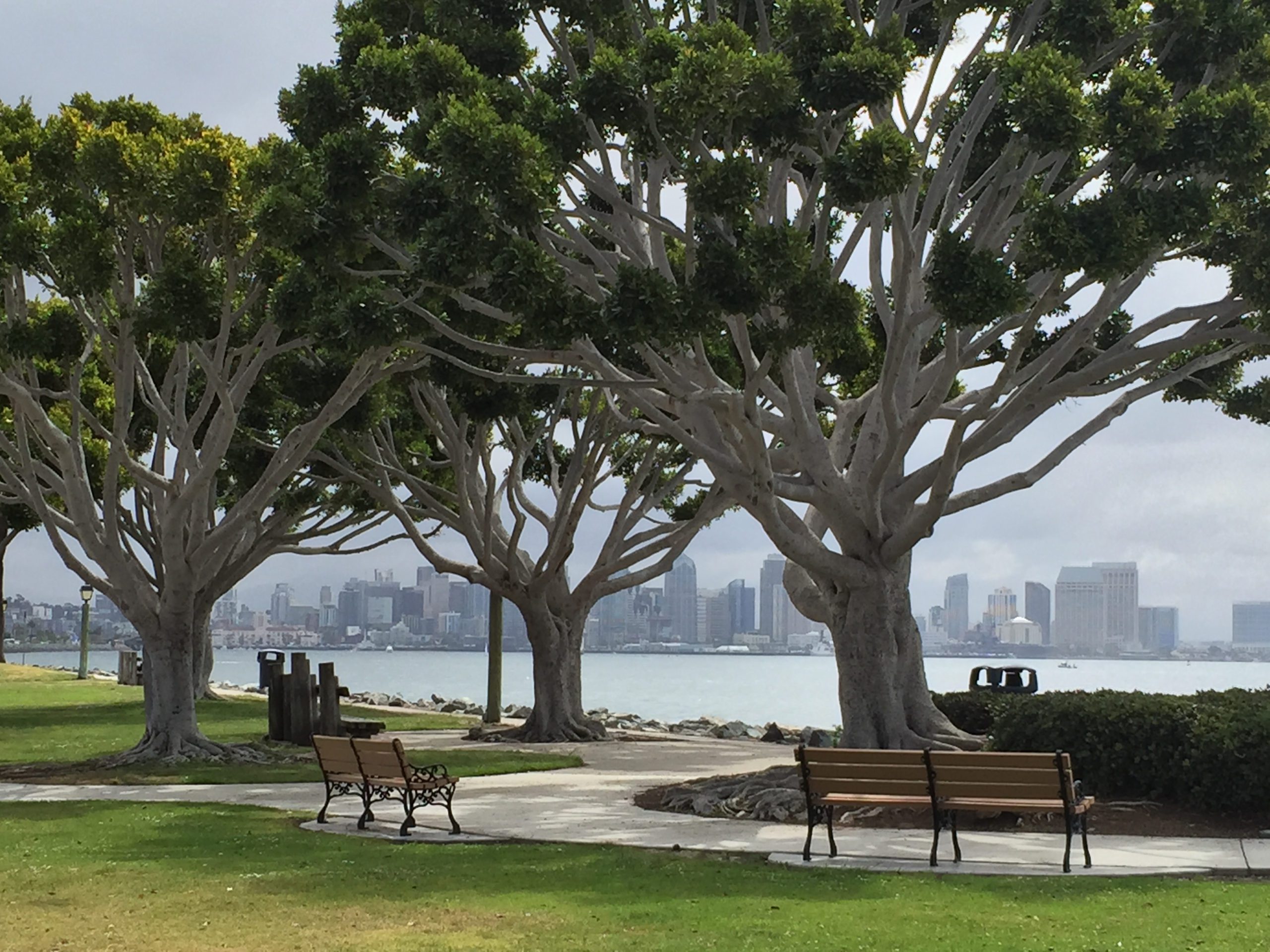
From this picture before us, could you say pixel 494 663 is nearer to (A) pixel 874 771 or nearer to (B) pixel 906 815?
(B) pixel 906 815

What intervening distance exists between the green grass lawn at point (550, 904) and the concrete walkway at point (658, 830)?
57 centimetres

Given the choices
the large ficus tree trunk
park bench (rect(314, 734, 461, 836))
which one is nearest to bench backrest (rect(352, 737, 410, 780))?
park bench (rect(314, 734, 461, 836))

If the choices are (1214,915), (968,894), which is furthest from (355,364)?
(1214,915)

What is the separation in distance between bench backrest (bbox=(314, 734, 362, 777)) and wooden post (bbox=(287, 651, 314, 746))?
10208 millimetres

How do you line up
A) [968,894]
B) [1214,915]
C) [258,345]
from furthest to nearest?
[258,345]
[968,894]
[1214,915]

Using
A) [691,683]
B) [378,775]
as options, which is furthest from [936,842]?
[691,683]

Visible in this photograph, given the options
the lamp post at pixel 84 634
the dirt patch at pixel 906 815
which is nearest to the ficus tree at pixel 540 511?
the dirt patch at pixel 906 815

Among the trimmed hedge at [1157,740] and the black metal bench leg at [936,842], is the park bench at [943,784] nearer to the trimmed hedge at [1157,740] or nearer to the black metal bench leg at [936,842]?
the black metal bench leg at [936,842]

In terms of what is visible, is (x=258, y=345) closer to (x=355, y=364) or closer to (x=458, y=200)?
(x=355, y=364)

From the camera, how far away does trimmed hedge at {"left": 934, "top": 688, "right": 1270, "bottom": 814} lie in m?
13.1

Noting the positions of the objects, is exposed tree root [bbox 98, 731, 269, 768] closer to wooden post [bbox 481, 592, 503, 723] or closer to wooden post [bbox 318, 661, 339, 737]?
wooden post [bbox 318, 661, 339, 737]

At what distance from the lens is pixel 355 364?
69.7 ft

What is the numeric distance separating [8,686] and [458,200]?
32673mm

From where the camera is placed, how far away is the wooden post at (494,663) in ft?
104
